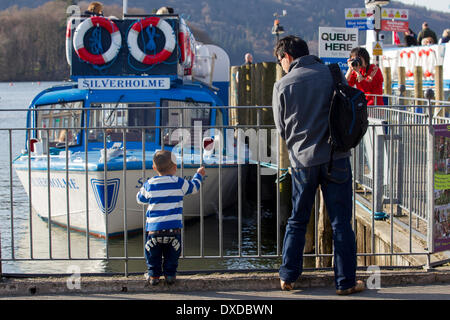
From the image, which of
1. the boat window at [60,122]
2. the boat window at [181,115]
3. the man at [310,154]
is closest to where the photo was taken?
the man at [310,154]

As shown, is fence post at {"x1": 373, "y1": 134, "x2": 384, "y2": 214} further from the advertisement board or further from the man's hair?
the man's hair

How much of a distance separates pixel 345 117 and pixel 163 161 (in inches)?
56.7

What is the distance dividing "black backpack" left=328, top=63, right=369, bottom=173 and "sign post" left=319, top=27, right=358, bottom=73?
24.0 feet

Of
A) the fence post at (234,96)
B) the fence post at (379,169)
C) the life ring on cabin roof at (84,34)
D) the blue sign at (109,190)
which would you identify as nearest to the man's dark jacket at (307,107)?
the fence post at (379,169)

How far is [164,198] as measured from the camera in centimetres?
517

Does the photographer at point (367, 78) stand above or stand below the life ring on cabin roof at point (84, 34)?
below

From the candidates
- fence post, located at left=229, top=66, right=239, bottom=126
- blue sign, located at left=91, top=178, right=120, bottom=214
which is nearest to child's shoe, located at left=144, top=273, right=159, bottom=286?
blue sign, located at left=91, top=178, right=120, bottom=214

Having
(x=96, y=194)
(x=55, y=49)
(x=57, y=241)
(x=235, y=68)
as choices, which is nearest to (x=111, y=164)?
(x=96, y=194)

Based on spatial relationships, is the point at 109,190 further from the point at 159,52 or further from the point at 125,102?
the point at 159,52

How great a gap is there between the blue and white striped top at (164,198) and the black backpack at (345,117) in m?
1.17

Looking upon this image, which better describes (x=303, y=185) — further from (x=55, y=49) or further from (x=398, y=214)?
(x=55, y=49)

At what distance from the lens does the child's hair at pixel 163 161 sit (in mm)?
5156

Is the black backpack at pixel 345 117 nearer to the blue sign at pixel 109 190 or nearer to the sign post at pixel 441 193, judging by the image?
the sign post at pixel 441 193

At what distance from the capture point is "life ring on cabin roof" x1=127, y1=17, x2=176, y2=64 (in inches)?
490
